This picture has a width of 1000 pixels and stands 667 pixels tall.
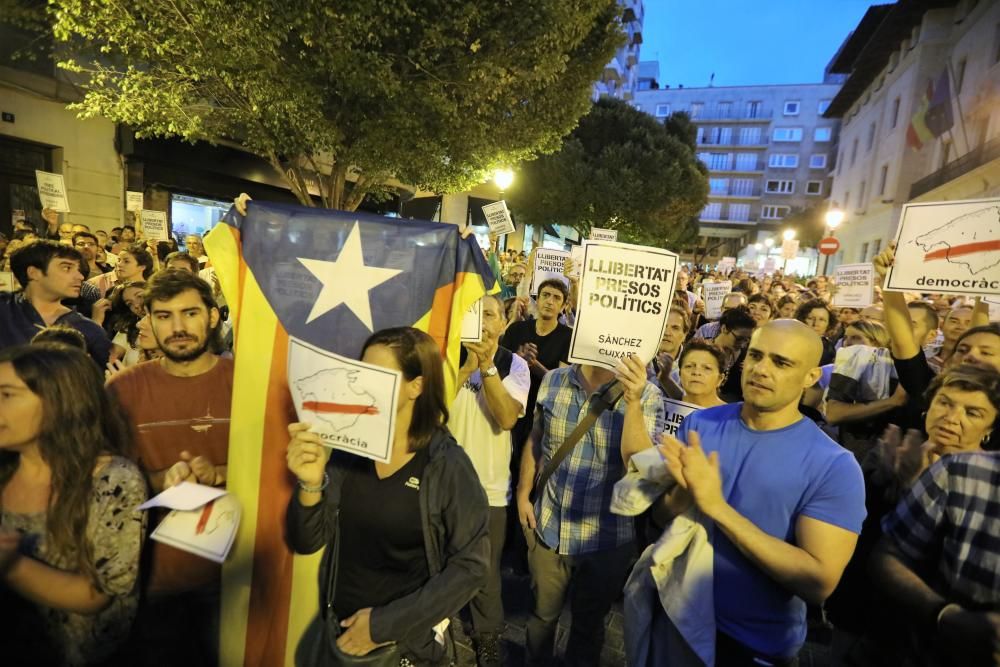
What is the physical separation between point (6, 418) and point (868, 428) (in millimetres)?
4637

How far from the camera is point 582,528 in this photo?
2762 mm

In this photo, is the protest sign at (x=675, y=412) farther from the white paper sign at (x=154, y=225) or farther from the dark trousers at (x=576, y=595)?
the white paper sign at (x=154, y=225)

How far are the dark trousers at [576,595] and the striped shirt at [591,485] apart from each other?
0.28ft

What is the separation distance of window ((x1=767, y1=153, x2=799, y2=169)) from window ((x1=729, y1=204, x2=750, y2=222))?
570 centimetres

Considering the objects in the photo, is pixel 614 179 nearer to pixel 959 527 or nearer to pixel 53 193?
pixel 53 193

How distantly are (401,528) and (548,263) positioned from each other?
628 centimetres

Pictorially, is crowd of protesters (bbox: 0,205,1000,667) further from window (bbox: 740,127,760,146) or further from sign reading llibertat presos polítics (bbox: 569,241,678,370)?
window (bbox: 740,127,760,146)

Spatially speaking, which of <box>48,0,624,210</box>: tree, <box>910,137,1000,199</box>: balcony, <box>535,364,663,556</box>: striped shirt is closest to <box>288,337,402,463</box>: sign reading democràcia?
<box>535,364,663,556</box>: striped shirt

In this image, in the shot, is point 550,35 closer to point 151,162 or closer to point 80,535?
point 80,535

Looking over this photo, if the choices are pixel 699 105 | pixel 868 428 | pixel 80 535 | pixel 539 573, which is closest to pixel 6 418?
pixel 80 535

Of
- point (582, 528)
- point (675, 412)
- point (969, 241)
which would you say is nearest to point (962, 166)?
point (969, 241)

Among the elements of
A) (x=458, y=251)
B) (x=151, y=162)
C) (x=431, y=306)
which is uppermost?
(x=151, y=162)

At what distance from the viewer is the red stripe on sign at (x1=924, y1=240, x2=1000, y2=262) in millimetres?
3043

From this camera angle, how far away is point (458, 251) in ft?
8.59
